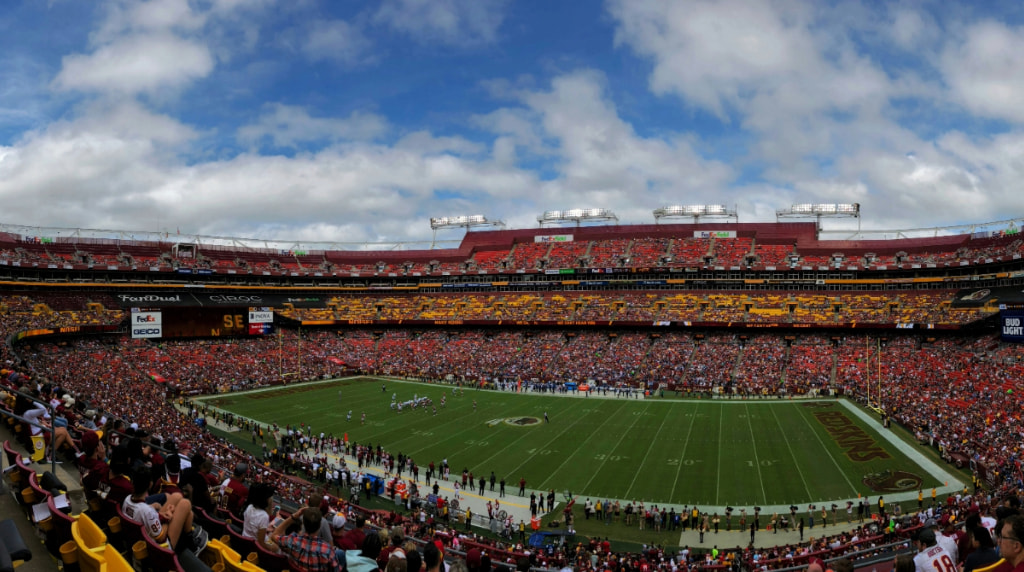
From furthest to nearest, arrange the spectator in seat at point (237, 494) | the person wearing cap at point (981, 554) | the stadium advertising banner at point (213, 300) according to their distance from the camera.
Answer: the stadium advertising banner at point (213, 300), the spectator in seat at point (237, 494), the person wearing cap at point (981, 554)

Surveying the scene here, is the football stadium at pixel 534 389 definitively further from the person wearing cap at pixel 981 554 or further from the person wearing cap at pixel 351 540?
the person wearing cap at pixel 981 554

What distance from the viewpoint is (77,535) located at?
5953mm

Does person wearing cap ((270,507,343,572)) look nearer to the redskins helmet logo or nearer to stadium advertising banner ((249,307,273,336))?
the redskins helmet logo

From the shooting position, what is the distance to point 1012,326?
3912cm

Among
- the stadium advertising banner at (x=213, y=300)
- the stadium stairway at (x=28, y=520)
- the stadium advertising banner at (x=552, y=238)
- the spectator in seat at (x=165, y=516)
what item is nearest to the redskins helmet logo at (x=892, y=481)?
the spectator in seat at (x=165, y=516)

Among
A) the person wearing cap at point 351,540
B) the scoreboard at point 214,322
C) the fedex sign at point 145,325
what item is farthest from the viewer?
the scoreboard at point 214,322

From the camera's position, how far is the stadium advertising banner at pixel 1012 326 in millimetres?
38656

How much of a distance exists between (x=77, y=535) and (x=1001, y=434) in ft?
110

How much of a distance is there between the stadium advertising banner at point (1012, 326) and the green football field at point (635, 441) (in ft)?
37.4

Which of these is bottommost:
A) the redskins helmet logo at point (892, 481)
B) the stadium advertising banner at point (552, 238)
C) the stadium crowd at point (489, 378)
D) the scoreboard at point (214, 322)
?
the redskins helmet logo at point (892, 481)

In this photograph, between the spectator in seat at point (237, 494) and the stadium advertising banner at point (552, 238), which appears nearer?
the spectator in seat at point (237, 494)

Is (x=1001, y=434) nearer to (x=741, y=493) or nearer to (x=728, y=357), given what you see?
(x=741, y=493)

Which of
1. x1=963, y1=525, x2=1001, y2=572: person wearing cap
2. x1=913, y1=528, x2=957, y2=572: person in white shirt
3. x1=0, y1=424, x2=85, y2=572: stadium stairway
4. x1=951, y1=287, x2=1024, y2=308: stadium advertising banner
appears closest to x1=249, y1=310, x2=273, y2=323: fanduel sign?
x1=0, y1=424, x2=85, y2=572: stadium stairway

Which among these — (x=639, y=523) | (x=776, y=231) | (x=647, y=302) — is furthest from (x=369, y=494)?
(x=776, y=231)
